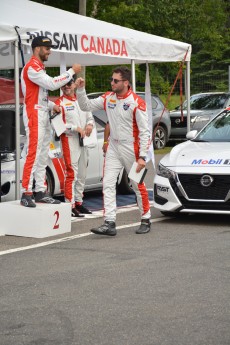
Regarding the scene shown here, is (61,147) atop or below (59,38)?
below

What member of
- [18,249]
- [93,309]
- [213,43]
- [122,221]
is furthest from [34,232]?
[213,43]

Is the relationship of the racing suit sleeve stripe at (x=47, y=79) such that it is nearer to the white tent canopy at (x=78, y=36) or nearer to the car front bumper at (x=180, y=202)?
the white tent canopy at (x=78, y=36)

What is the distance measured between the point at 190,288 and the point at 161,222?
3.98 m

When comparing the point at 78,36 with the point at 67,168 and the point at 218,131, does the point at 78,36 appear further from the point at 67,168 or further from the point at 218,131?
the point at 218,131

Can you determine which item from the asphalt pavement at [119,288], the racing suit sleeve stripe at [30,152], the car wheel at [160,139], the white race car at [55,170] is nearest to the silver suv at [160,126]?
the car wheel at [160,139]

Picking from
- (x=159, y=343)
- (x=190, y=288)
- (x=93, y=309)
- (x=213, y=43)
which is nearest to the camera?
(x=159, y=343)

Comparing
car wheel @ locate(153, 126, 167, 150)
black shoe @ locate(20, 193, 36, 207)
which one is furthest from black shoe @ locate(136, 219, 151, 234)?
car wheel @ locate(153, 126, 167, 150)

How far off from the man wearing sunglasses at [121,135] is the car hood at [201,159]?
820 mm

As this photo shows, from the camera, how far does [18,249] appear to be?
9844 mm

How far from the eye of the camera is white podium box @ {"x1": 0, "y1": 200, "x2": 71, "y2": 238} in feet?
34.9

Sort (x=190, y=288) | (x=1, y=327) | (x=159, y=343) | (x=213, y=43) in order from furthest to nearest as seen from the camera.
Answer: (x=213, y=43) < (x=190, y=288) < (x=1, y=327) < (x=159, y=343)

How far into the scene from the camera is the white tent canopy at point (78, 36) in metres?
11.5

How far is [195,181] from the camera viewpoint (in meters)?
11.3

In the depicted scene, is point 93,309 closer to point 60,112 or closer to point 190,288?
point 190,288
